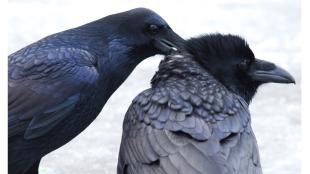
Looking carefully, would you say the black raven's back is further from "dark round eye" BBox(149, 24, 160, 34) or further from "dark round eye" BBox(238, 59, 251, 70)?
"dark round eye" BBox(149, 24, 160, 34)

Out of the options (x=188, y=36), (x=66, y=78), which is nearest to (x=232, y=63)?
(x=66, y=78)

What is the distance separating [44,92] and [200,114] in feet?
3.05

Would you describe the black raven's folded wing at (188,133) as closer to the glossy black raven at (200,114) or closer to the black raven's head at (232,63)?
the glossy black raven at (200,114)

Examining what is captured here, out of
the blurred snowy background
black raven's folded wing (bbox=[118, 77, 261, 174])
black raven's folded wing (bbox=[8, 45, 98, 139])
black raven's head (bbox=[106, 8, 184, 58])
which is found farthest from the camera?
the blurred snowy background

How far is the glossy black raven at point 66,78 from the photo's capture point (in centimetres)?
507

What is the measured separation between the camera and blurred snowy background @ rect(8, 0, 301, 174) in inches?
257

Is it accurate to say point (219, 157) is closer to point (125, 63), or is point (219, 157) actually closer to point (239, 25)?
point (125, 63)

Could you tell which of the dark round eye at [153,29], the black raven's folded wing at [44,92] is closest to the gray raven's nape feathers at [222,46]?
the dark round eye at [153,29]

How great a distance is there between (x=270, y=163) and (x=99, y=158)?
1196mm

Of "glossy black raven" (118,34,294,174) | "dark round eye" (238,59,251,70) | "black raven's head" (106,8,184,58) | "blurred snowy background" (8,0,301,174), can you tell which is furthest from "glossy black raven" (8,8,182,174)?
"blurred snowy background" (8,0,301,174)

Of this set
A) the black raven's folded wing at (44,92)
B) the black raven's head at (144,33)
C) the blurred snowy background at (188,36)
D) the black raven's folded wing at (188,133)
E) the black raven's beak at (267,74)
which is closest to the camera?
the black raven's folded wing at (188,133)

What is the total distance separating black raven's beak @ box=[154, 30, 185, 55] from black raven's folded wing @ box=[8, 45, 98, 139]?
515 millimetres

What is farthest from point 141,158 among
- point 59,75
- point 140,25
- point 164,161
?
point 140,25

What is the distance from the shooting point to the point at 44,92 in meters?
5.08
